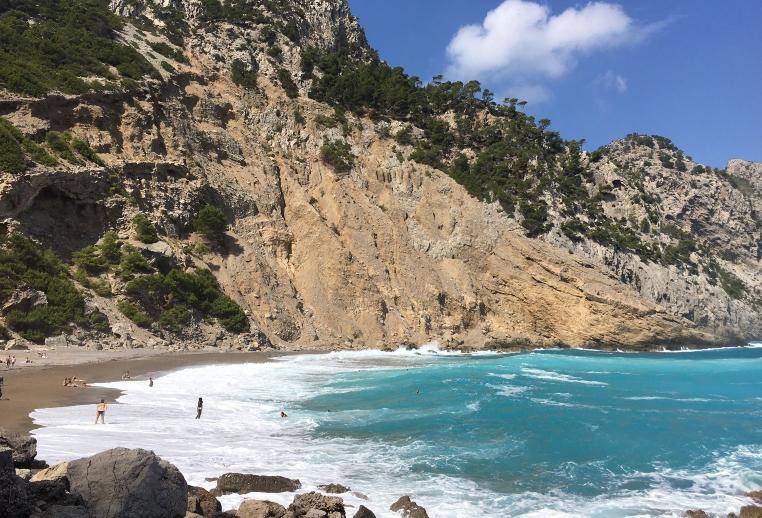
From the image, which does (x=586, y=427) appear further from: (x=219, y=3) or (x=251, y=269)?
(x=219, y=3)

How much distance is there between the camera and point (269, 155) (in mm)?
49469

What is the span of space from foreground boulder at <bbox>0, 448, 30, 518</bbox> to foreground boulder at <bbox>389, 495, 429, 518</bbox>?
6.03 metres

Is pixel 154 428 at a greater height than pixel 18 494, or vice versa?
pixel 18 494

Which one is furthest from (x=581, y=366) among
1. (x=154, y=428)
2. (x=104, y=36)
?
(x=104, y=36)

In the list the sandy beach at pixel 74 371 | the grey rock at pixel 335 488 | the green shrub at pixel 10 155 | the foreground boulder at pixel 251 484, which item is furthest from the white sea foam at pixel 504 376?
the green shrub at pixel 10 155

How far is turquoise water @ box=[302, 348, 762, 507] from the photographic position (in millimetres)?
12305

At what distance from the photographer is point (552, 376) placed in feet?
95.1

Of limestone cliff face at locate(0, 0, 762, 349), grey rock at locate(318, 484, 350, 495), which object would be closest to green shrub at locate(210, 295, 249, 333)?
limestone cliff face at locate(0, 0, 762, 349)

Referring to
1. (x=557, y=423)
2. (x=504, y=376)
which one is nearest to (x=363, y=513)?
(x=557, y=423)

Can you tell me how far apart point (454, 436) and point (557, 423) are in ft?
13.5

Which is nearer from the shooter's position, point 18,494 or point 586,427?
point 18,494

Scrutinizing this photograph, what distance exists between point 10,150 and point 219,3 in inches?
1516

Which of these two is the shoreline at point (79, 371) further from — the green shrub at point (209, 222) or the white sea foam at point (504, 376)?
the white sea foam at point (504, 376)

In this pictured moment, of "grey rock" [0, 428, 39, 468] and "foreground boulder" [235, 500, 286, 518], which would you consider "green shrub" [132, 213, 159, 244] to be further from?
"foreground boulder" [235, 500, 286, 518]
